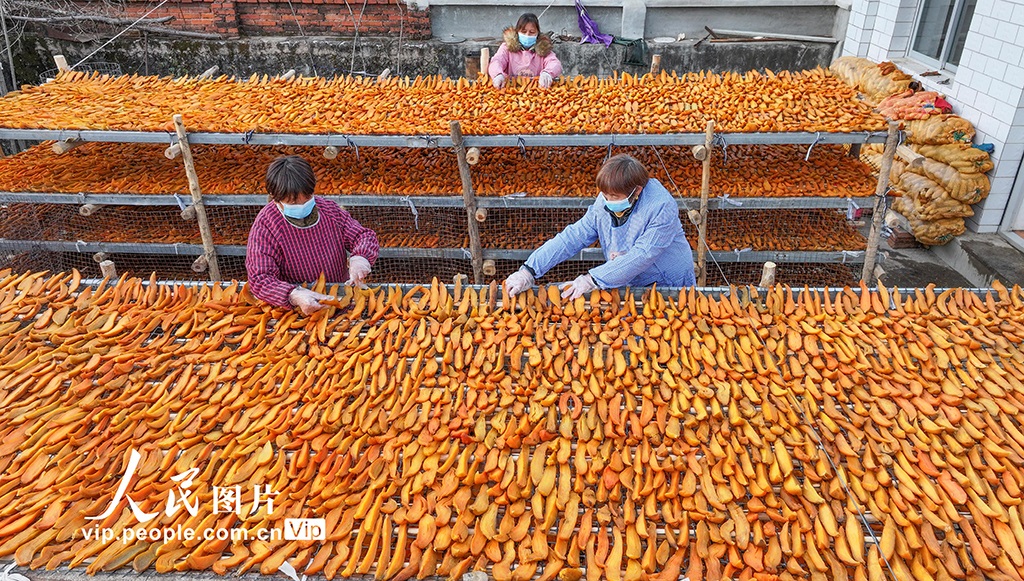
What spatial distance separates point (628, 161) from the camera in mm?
3506

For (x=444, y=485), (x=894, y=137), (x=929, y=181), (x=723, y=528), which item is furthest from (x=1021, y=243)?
(x=444, y=485)

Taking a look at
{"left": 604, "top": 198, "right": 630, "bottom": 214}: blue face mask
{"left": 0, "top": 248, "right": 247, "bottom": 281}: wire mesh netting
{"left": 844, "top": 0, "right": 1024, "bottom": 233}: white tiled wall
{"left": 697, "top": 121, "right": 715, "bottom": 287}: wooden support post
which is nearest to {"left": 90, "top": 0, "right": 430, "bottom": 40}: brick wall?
{"left": 0, "top": 248, "right": 247, "bottom": 281}: wire mesh netting

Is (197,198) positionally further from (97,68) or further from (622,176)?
(97,68)

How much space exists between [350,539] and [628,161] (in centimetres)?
244

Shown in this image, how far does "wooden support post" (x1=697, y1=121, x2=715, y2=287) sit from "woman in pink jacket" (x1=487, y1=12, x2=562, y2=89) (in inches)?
80.9

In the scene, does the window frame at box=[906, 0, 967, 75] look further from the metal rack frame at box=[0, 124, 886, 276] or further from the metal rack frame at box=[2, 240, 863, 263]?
the metal rack frame at box=[2, 240, 863, 263]

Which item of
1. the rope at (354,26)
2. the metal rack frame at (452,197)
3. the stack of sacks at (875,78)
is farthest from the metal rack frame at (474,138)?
the rope at (354,26)

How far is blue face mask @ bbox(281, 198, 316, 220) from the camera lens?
3.60 metres

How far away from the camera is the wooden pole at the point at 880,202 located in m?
5.31

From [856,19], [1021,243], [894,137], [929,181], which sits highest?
[856,19]

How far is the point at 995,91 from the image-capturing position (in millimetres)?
6758

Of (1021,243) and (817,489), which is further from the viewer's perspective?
(1021,243)

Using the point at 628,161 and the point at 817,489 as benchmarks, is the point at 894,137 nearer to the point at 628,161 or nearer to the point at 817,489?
the point at 628,161

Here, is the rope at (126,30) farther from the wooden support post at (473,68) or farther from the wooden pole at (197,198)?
the wooden pole at (197,198)
